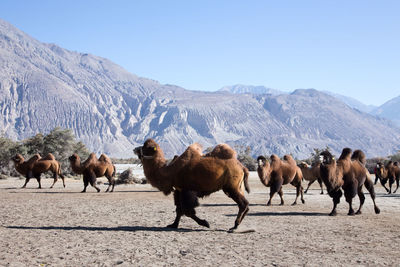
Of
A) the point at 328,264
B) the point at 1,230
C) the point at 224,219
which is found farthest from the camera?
the point at 224,219

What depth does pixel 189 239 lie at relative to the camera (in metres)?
9.36

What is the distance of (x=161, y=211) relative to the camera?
1482cm

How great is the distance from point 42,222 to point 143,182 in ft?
76.9

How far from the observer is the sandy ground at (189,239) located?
7.55m

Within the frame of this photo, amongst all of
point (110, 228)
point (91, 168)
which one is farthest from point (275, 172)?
point (91, 168)

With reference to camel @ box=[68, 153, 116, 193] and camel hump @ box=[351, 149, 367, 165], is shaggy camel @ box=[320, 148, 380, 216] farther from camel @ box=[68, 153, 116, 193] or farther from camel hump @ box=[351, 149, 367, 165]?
camel @ box=[68, 153, 116, 193]

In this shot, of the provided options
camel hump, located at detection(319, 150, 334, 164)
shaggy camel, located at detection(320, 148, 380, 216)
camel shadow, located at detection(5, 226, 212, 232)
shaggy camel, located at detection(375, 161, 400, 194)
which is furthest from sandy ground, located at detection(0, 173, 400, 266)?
shaggy camel, located at detection(375, 161, 400, 194)

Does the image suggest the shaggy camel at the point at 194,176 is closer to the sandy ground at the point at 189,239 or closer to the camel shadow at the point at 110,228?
the camel shadow at the point at 110,228

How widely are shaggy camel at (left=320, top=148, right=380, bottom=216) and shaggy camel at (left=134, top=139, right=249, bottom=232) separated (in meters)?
4.19

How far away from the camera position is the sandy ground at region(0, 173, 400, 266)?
755 centimetres

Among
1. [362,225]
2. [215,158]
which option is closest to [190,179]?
[215,158]

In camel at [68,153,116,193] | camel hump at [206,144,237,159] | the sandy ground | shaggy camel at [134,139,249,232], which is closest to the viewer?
the sandy ground

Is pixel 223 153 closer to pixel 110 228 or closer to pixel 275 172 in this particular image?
pixel 110 228

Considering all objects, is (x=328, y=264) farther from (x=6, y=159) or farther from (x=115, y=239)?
(x=6, y=159)
